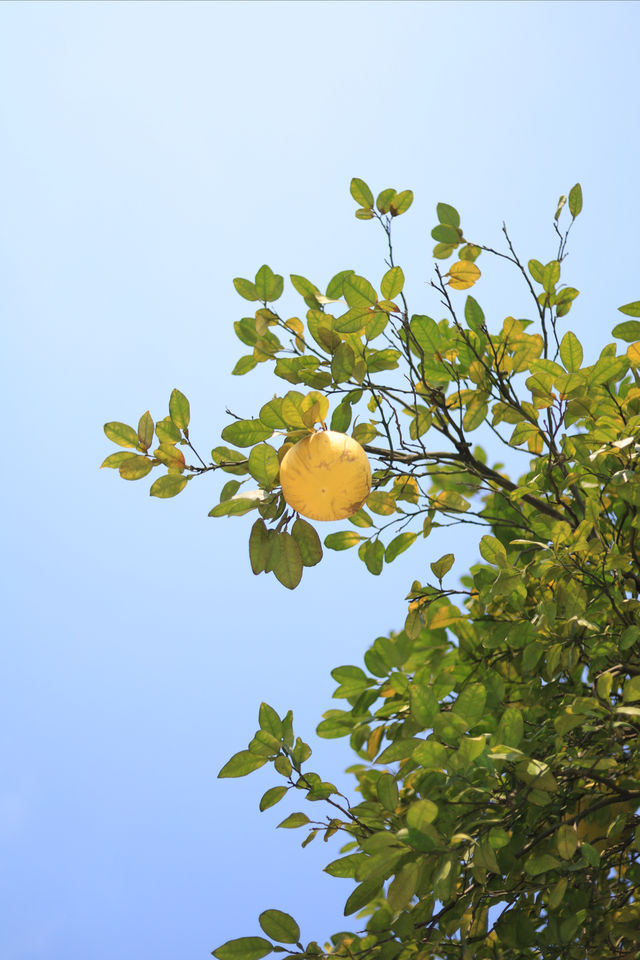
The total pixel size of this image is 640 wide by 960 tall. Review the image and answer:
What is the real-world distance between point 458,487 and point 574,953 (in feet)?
5.57

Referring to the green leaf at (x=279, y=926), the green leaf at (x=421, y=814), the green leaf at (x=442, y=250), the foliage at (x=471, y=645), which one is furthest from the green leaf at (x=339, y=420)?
the green leaf at (x=279, y=926)

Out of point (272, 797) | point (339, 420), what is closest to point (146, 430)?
point (339, 420)

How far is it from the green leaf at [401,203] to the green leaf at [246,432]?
93 centimetres

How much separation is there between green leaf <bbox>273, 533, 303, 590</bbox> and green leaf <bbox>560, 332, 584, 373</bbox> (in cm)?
98

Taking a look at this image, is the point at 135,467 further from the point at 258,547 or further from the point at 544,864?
the point at 544,864

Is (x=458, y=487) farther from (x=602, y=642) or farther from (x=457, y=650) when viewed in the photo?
(x=602, y=642)

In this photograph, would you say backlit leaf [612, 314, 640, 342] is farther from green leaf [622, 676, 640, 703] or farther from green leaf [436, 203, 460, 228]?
green leaf [622, 676, 640, 703]

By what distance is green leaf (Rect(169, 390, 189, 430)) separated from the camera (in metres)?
2.15

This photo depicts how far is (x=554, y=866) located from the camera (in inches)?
72.6

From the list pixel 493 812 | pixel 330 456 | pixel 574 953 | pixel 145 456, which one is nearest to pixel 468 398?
pixel 330 456

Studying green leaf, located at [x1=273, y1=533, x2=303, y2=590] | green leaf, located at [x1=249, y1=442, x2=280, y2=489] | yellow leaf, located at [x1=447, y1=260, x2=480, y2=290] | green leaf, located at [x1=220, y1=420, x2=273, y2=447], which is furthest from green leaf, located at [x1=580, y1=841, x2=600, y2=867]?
yellow leaf, located at [x1=447, y1=260, x2=480, y2=290]

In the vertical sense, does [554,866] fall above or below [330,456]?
below

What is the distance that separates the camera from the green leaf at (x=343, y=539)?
101 inches

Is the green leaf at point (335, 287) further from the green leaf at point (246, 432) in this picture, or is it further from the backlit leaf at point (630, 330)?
the backlit leaf at point (630, 330)
